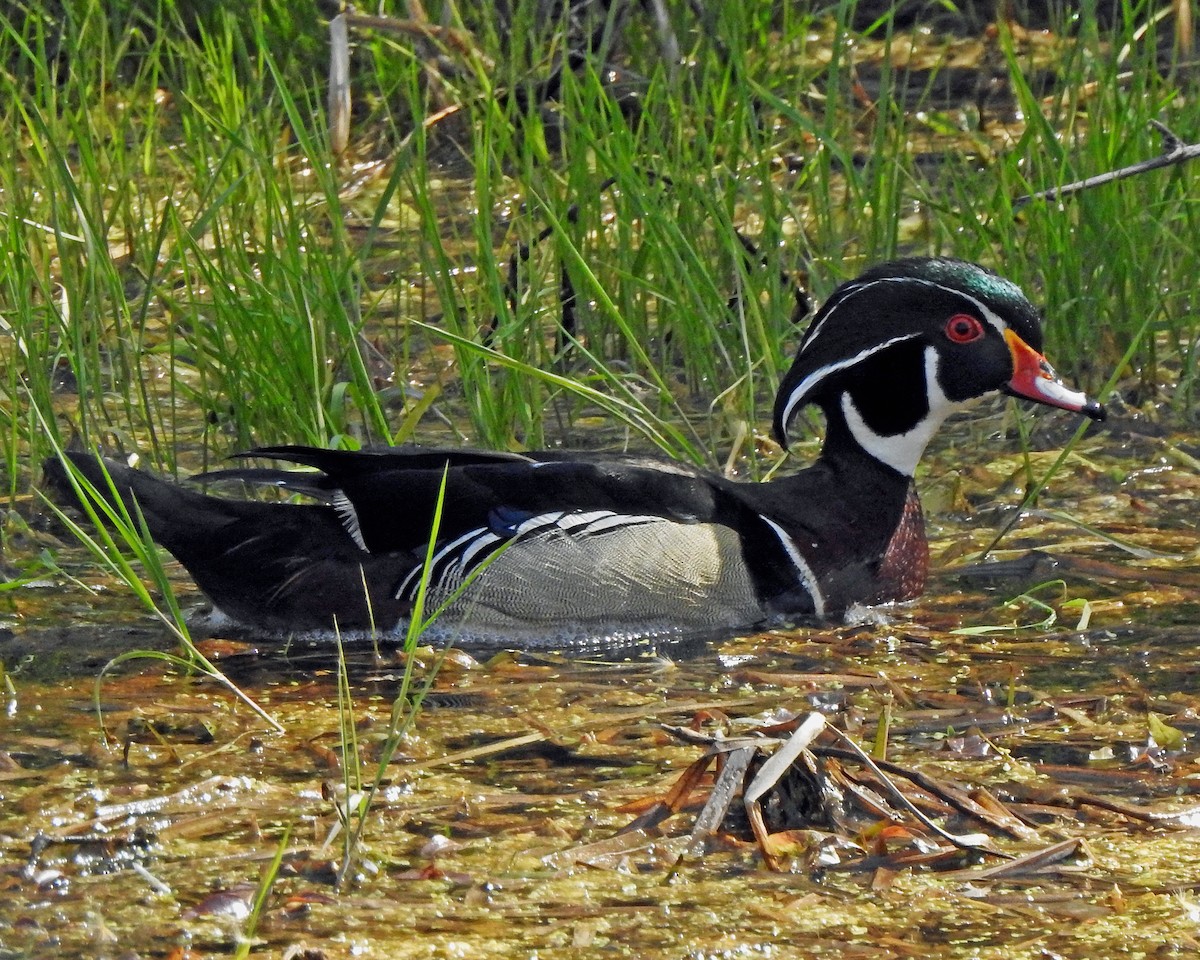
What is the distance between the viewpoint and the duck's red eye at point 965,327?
5.28 m

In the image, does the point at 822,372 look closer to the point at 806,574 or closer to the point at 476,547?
the point at 806,574

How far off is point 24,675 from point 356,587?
0.87 metres

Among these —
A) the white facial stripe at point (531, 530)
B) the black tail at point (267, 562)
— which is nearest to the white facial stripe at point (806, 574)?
the white facial stripe at point (531, 530)

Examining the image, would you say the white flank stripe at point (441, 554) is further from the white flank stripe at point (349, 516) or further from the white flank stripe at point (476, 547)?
the white flank stripe at point (349, 516)

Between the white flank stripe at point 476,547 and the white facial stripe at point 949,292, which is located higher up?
the white facial stripe at point 949,292

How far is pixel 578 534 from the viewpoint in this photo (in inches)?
202

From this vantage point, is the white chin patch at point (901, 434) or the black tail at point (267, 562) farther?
the white chin patch at point (901, 434)

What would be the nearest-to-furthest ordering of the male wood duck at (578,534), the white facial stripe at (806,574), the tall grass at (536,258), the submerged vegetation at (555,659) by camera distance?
the submerged vegetation at (555,659)
the male wood duck at (578,534)
the white facial stripe at (806,574)
the tall grass at (536,258)

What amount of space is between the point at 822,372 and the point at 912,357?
242 mm

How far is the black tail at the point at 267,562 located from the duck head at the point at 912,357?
1.20 metres

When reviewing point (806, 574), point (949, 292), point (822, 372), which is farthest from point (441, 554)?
point (949, 292)

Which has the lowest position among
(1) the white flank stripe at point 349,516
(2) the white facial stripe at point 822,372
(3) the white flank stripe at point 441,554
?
(3) the white flank stripe at point 441,554

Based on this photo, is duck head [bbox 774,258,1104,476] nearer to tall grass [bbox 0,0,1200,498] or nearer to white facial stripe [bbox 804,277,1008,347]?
white facial stripe [bbox 804,277,1008,347]

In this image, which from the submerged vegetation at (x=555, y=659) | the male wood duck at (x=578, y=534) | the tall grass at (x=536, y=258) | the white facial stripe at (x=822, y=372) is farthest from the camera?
the tall grass at (x=536, y=258)
